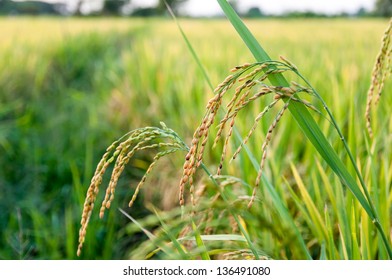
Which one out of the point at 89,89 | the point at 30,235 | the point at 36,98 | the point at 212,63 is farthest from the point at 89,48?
the point at 30,235

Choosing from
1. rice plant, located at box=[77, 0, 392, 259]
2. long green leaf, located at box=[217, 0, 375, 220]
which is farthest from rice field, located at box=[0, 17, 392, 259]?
long green leaf, located at box=[217, 0, 375, 220]

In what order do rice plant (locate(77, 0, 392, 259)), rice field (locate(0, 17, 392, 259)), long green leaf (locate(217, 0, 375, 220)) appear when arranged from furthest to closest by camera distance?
rice field (locate(0, 17, 392, 259)) → long green leaf (locate(217, 0, 375, 220)) → rice plant (locate(77, 0, 392, 259))

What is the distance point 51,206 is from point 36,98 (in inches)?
74.9

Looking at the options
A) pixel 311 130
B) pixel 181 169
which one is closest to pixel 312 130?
pixel 311 130

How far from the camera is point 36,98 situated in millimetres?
3920

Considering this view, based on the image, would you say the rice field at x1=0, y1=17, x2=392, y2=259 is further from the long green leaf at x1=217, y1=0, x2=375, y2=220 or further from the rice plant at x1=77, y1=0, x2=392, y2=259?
the long green leaf at x1=217, y1=0, x2=375, y2=220

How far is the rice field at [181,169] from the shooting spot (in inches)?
42.6

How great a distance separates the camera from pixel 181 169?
220 centimetres

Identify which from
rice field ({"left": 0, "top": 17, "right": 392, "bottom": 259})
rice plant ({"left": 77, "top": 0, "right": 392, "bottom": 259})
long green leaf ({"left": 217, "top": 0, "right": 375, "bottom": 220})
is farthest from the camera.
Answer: rice field ({"left": 0, "top": 17, "right": 392, "bottom": 259})

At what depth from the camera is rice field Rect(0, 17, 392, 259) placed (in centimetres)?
108

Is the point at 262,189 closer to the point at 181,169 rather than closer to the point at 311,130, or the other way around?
the point at 311,130

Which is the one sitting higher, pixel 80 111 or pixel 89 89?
pixel 80 111

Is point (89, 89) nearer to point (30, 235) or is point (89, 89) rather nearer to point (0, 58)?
point (0, 58)
